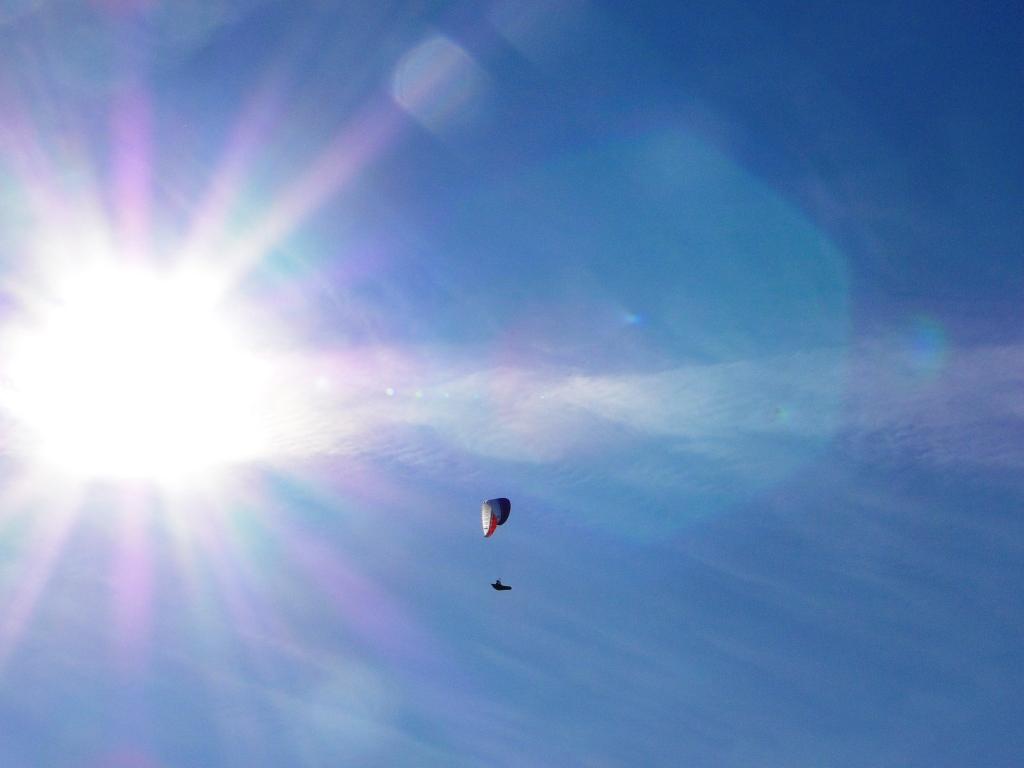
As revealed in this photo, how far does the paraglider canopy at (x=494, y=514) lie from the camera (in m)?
186

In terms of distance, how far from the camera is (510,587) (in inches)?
7185

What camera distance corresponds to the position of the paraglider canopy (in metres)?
186

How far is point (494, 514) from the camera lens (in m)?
187

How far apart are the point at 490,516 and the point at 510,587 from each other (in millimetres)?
11034

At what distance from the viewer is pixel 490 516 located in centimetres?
18888
